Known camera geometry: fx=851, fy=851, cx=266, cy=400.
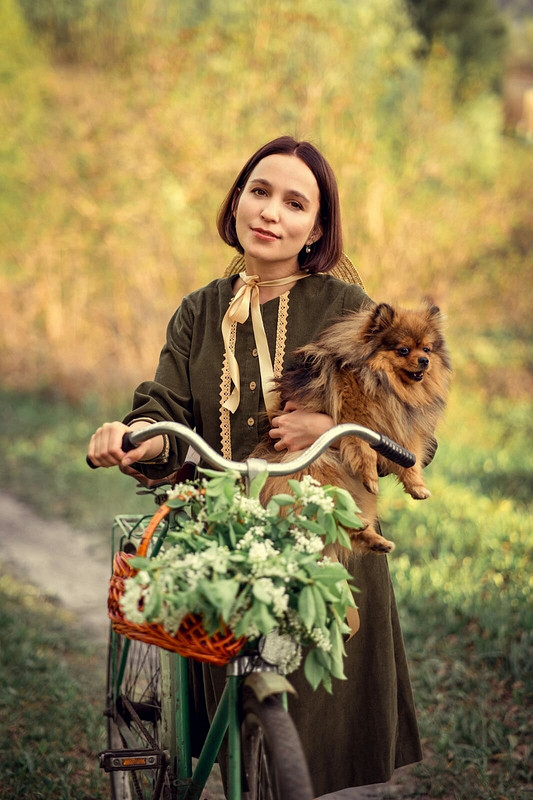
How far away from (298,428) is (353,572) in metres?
0.47

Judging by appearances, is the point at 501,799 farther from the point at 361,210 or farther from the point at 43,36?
the point at 43,36

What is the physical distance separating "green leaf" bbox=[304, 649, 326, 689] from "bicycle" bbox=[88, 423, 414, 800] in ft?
0.19

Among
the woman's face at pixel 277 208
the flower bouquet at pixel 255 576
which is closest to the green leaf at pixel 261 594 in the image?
the flower bouquet at pixel 255 576

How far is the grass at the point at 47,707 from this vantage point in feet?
10.7

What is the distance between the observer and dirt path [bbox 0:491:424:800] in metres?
5.53

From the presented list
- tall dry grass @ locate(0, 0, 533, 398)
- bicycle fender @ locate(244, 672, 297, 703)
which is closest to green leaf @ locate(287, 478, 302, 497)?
bicycle fender @ locate(244, 672, 297, 703)

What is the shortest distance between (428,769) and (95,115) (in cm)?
1005

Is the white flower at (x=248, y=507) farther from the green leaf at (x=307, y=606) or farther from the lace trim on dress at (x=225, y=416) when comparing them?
the lace trim on dress at (x=225, y=416)

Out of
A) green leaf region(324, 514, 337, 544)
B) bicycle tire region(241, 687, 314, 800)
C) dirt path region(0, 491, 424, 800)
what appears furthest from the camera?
dirt path region(0, 491, 424, 800)

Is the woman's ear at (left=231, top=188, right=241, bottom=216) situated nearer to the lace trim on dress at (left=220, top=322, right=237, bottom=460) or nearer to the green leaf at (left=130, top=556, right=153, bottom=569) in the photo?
the lace trim on dress at (left=220, top=322, right=237, bottom=460)

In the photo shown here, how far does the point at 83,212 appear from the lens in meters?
11.5

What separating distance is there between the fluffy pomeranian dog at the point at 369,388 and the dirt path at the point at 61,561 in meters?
3.16

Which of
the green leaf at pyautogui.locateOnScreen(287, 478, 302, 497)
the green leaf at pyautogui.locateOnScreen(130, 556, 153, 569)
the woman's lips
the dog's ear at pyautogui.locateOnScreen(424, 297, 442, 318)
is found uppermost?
the woman's lips

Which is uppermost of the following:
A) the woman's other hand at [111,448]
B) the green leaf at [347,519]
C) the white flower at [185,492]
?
the woman's other hand at [111,448]
